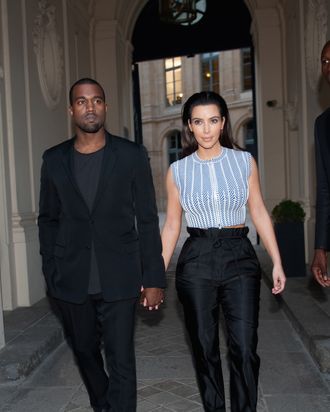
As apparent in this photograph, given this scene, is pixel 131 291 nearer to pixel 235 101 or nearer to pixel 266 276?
pixel 266 276

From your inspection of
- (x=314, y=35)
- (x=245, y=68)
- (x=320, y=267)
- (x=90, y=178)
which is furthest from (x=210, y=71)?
(x=90, y=178)

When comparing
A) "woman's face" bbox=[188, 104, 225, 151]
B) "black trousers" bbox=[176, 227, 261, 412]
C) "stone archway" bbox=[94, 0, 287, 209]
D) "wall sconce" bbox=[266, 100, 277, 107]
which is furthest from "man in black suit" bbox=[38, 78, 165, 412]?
"wall sconce" bbox=[266, 100, 277, 107]

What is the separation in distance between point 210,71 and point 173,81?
137 inches

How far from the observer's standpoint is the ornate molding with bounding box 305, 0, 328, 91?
751 centimetres

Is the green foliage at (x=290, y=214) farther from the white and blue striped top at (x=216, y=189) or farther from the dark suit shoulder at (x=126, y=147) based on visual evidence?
the dark suit shoulder at (x=126, y=147)

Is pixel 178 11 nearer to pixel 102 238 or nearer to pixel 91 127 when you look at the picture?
pixel 91 127

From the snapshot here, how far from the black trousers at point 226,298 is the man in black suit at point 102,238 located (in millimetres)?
182

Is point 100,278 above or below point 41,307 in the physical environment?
above

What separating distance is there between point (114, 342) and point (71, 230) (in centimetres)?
63

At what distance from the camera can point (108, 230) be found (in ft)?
9.02

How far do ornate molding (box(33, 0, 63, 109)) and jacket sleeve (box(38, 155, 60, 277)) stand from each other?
455 cm

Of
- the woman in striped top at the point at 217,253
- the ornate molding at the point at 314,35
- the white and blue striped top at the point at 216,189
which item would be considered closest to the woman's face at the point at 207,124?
the woman in striped top at the point at 217,253

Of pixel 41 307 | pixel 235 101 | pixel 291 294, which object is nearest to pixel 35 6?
pixel 41 307

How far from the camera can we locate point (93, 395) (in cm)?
304
